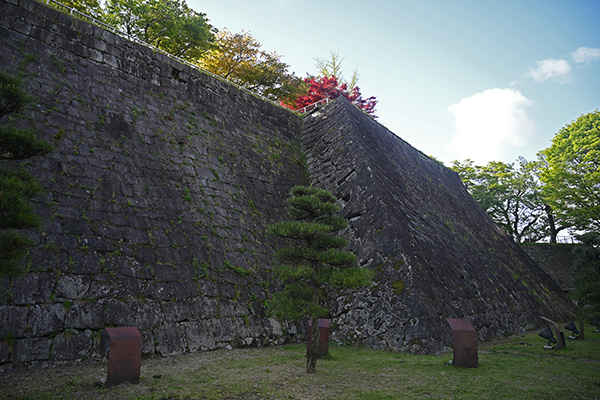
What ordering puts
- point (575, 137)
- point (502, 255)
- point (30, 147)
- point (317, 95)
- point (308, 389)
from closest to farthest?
1. point (30, 147)
2. point (308, 389)
3. point (502, 255)
4. point (317, 95)
5. point (575, 137)

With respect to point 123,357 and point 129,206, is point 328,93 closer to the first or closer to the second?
point 129,206

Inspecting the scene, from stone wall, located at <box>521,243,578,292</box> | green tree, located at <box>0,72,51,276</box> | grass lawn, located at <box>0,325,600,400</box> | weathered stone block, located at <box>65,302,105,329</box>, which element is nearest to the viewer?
green tree, located at <box>0,72,51,276</box>

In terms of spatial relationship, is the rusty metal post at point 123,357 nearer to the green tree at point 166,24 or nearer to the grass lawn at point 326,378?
the grass lawn at point 326,378

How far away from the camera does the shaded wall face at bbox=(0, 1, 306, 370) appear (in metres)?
4.75

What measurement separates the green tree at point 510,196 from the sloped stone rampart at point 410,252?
1329 centimetres

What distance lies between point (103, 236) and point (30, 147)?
7.24 ft

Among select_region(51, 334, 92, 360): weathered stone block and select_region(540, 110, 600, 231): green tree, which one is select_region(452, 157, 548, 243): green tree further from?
select_region(51, 334, 92, 360): weathered stone block

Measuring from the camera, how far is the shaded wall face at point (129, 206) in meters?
4.75

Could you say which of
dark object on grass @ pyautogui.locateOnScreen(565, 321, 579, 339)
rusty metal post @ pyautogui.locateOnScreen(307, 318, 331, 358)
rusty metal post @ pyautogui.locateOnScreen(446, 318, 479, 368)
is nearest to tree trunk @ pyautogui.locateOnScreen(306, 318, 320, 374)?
rusty metal post @ pyautogui.locateOnScreen(307, 318, 331, 358)

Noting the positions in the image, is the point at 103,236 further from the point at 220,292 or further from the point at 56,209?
the point at 220,292

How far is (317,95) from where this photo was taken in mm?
20672

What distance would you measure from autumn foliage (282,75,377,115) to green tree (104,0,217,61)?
6008 millimetres

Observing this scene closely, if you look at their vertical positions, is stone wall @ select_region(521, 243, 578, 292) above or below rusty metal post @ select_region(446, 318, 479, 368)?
above

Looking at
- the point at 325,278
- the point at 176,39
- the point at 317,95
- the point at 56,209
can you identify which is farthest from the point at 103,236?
the point at 317,95
